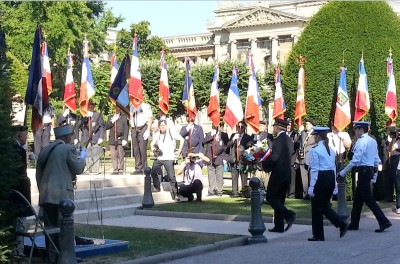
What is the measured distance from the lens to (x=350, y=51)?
19.7m

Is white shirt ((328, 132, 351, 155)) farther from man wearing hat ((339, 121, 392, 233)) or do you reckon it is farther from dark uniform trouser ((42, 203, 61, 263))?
dark uniform trouser ((42, 203, 61, 263))

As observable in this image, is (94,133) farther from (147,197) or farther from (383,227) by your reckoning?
(383,227)

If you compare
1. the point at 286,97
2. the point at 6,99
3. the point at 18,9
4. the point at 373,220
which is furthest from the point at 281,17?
the point at 6,99

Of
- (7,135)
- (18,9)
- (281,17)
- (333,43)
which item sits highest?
(281,17)

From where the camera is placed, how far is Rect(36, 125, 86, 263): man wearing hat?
32.7ft

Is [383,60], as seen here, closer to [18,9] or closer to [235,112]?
[235,112]

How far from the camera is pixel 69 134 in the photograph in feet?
34.1

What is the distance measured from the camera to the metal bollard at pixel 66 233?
916 centimetres

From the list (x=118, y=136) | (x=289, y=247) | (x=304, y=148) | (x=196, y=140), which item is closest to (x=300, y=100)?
(x=304, y=148)

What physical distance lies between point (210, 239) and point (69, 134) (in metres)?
3.38

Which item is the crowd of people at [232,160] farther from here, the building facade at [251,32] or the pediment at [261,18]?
the pediment at [261,18]

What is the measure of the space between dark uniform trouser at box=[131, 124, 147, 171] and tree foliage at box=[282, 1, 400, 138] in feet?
16.2

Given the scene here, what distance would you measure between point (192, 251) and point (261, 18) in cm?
8454

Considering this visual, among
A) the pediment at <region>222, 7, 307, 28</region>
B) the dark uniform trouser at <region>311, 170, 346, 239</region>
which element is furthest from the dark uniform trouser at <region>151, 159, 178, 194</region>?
the pediment at <region>222, 7, 307, 28</region>
